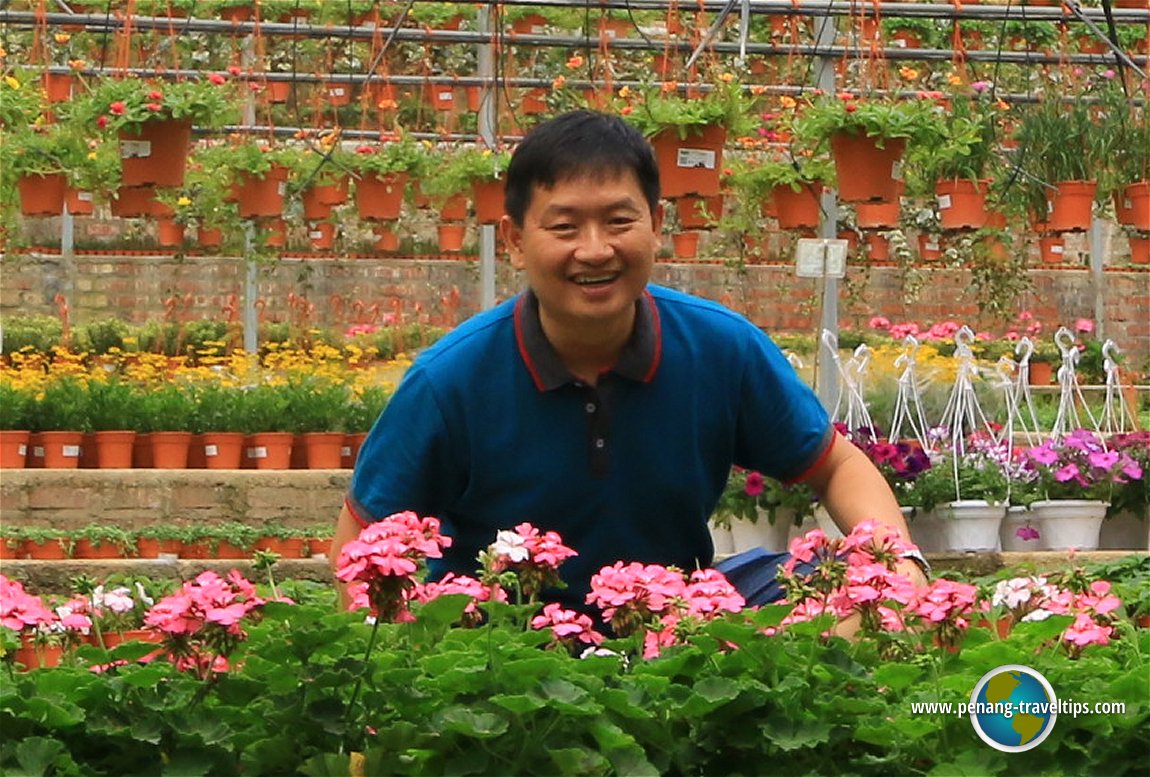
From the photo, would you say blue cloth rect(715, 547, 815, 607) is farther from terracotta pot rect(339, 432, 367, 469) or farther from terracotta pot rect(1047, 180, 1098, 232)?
terracotta pot rect(339, 432, 367, 469)

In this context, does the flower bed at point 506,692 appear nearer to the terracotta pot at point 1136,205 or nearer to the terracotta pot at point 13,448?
the terracotta pot at point 1136,205

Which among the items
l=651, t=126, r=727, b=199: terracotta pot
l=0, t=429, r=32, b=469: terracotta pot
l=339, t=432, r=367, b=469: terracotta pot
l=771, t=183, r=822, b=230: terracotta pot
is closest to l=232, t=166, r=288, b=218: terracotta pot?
l=339, t=432, r=367, b=469: terracotta pot

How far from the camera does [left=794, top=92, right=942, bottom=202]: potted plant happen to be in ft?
23.9

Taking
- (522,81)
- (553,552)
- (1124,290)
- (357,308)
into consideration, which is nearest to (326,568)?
(522,81)

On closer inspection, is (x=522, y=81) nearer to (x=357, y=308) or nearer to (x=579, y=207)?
(x=357, y=308)

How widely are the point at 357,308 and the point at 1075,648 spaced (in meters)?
14.1

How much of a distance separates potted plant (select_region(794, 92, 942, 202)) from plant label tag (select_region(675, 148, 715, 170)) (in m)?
0.35

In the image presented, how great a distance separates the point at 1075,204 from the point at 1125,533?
81.5 inches

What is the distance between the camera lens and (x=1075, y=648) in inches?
84.7

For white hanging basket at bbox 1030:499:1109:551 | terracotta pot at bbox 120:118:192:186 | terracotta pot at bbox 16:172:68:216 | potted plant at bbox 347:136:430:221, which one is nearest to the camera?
white hanging basket at bbox 1030:499:1109:551

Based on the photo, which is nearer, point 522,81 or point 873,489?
point 873,489

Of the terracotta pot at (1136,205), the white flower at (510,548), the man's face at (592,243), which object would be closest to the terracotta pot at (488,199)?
the terracotta pot at (1136,205)

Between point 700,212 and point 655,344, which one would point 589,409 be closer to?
point 655,344

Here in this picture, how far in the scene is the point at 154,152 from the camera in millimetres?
7547
